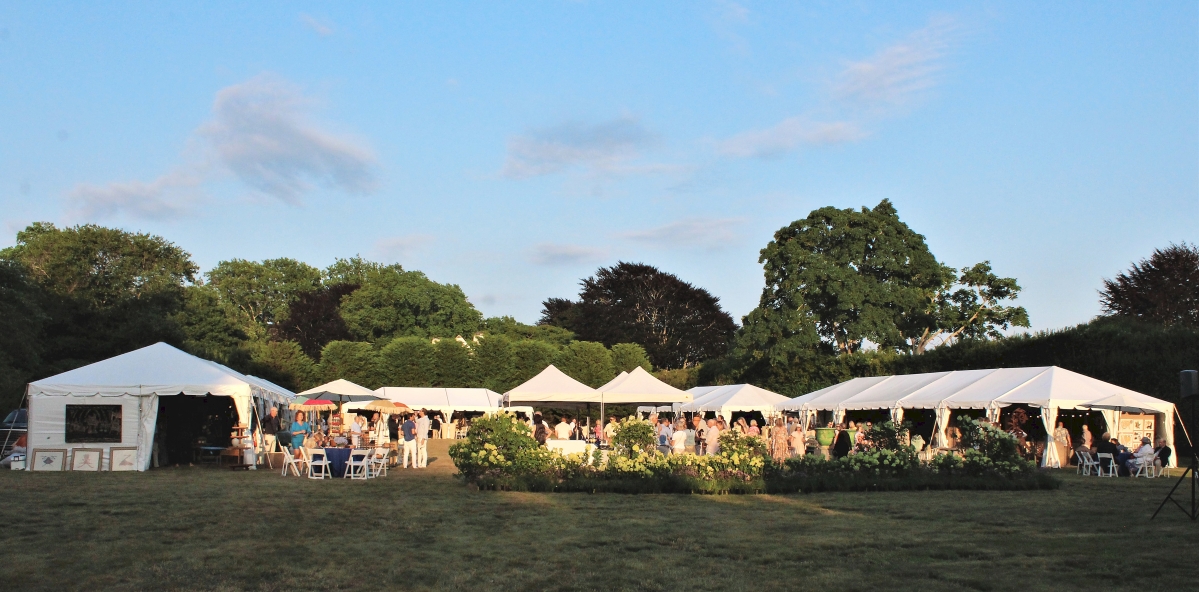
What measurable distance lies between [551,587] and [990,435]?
36.3ft

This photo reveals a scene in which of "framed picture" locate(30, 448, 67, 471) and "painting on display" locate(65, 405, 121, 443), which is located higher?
"painting on display" locate(65, 405, 121, 443)

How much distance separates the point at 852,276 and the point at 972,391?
15090mm

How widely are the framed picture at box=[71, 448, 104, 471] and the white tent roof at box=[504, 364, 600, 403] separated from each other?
327 inches

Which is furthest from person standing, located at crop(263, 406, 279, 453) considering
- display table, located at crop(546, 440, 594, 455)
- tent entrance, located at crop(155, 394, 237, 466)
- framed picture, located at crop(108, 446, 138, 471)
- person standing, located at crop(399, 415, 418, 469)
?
display table, located at crop(546, 440, 594, 455)

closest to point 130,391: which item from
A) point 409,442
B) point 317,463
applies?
point 317,463

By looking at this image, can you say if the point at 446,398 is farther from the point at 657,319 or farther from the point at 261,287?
the point at 261,287

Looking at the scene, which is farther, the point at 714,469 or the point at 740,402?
the point at 740,402

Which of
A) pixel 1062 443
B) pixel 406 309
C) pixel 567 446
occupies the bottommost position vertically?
pixel 567 446

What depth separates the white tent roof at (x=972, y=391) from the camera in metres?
20.3

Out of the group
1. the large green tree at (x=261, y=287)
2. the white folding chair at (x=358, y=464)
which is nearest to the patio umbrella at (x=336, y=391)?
the white folding chair at (x=358, y=464)

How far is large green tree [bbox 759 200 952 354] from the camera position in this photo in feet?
120

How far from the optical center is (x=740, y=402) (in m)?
30.0

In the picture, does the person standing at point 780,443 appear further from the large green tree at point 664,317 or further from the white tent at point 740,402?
the large green tree at point 664,317

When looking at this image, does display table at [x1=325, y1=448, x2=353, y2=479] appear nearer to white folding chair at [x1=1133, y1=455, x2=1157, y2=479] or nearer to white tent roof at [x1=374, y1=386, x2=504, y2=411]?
white folding chair at [x1=1133, y1=455, x2=1157, y2=479]
